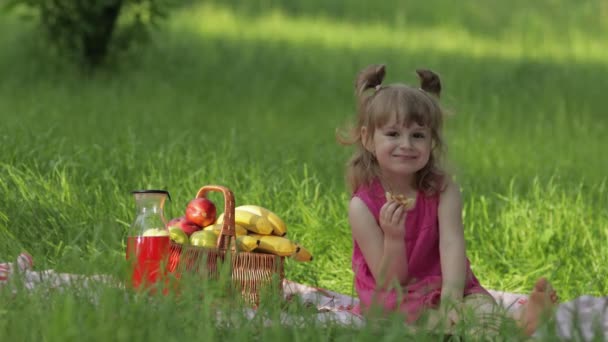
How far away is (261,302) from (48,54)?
298 inches

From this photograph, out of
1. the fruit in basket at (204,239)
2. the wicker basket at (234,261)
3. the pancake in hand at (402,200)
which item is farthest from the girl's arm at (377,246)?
the fruit in basket at (204,239)

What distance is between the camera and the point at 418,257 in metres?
4.00

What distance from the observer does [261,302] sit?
11.0 feet

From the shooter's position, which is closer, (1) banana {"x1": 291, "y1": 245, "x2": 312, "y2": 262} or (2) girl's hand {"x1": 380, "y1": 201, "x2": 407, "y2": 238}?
(2) girl's hand {"x1": 380, "y1": 201, "x2": 407, "y2": 238}

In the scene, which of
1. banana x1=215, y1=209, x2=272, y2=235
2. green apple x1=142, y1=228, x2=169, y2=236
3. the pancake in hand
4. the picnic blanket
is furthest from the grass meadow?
banana x1=215, y1=209, x2=272, y2=235

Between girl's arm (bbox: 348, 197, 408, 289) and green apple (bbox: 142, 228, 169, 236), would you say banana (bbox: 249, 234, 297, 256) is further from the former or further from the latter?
green apple (bbox: 142, 228, 169, 236)

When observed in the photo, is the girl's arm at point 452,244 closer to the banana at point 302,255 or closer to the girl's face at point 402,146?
the girl's face at point 402,146

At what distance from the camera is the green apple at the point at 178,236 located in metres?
4.14

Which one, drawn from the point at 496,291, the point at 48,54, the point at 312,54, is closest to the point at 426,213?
the point at 496,291

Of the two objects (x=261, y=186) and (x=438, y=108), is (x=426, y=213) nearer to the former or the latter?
(x=438, y=108)

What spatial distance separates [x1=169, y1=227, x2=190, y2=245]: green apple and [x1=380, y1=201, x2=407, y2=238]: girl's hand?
82cm

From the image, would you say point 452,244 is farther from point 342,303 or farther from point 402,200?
point 342,303

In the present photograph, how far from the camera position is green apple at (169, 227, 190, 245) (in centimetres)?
414

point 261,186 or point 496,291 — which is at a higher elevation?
point 261,186
